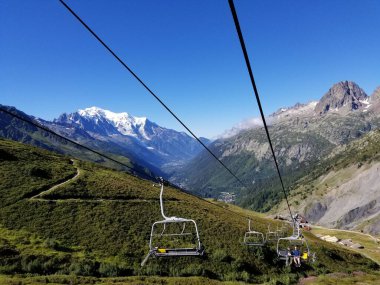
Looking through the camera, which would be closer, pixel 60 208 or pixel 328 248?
pixel 60 208

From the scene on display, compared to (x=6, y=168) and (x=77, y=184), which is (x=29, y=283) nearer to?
(x=77, y=184)

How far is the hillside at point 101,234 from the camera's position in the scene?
80.2 meters

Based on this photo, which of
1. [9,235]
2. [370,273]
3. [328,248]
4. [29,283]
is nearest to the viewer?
[29,283]

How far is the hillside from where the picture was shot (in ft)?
263

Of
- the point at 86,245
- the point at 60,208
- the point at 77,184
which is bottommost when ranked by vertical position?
the point at 86,245

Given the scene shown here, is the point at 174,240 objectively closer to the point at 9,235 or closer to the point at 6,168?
the point at 9,235

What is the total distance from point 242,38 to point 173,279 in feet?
258

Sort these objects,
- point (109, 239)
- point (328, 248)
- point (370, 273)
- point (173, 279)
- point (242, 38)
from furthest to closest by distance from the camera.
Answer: point (328, 248)
point (370, 273)
point (109, 239)
point (173, 279)
point (242, 38)

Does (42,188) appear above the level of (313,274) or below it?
above

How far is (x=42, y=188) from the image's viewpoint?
115 m

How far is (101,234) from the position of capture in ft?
309

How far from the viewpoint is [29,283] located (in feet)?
219

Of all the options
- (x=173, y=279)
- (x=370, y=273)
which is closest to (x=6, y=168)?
(x=173, y=279)

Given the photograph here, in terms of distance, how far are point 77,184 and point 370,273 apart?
97129mm
